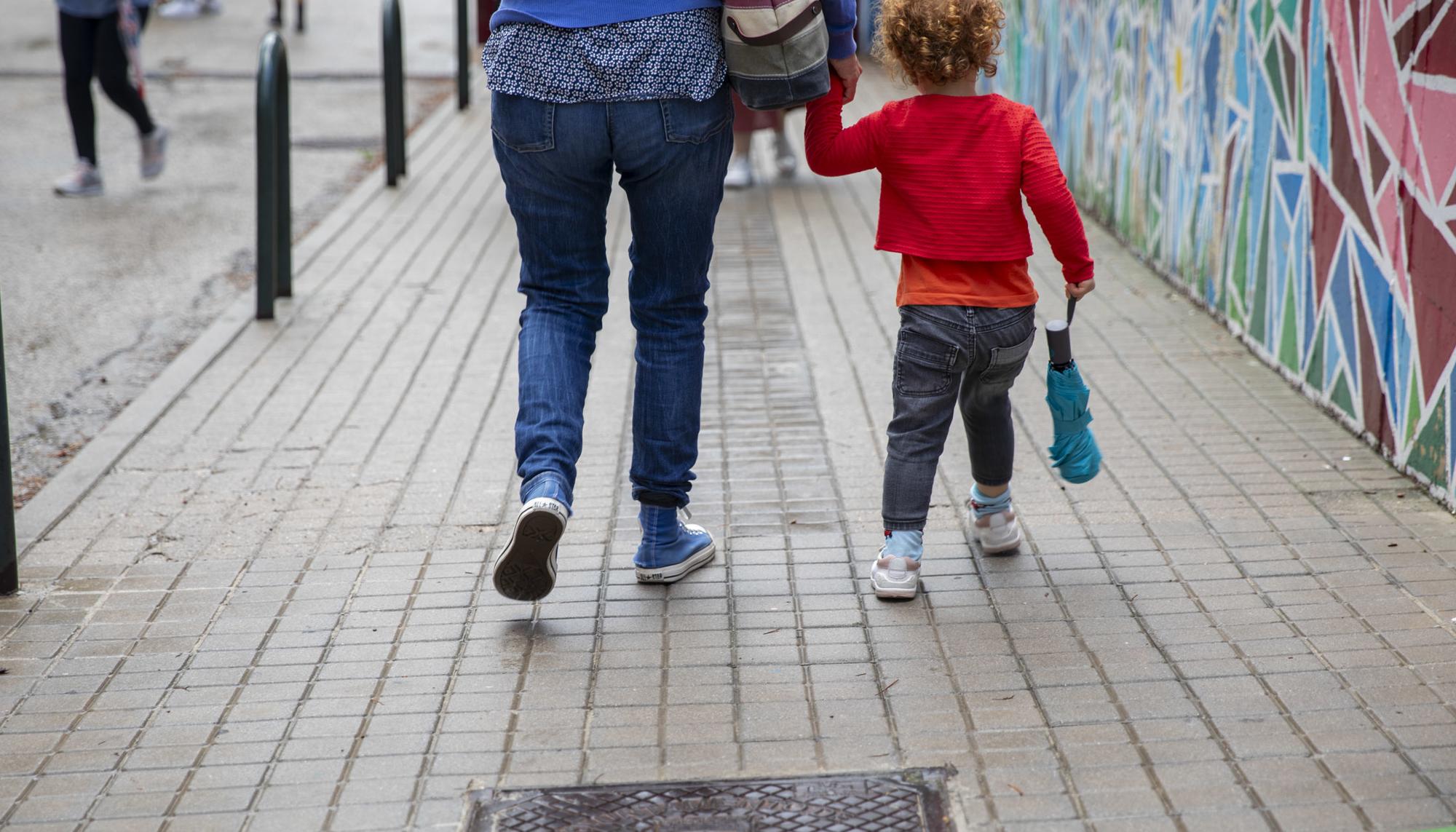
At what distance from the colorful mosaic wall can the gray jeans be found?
1.32m

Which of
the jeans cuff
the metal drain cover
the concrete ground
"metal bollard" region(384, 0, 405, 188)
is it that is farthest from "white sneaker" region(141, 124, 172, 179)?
the metal drain cover

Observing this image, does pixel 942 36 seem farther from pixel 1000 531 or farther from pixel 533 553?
pixel 533 553

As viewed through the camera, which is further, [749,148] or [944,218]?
[749,148]

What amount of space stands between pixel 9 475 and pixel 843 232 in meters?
5.11

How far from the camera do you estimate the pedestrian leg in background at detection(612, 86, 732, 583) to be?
3.48m

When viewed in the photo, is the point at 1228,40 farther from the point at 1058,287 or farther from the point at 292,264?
the point at 292,264

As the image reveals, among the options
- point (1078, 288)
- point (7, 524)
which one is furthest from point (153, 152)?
point (1078, 288)

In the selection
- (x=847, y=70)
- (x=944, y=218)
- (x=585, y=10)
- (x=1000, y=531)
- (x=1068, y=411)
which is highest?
(x=585, y=10)

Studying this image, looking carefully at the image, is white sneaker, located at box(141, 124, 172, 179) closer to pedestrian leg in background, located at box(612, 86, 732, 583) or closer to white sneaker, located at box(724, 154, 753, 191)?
white sneaker, located at box(724, 154, 753, 191)

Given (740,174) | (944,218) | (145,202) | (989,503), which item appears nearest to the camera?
(944,218)

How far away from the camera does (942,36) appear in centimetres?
344

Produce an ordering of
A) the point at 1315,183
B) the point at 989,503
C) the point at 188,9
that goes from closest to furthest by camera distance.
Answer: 1. the point at 989,503
2. the point at 1315,183
3. the point at 188,9

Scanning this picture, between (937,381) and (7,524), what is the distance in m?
2.30

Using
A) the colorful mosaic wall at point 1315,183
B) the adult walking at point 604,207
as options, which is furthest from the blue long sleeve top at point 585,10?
the colorful mosaic wall at point 1315,183
